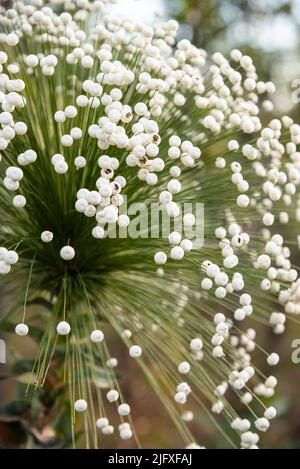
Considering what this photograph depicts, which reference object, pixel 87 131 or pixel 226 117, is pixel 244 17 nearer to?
pixel 226 117

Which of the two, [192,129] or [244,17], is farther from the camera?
[244,17]

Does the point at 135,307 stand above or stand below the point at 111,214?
below

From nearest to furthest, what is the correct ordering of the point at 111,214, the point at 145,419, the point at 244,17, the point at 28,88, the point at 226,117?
the point at 111,214 → the point at 28,88 → the point at 226,117 → the point at 244,17 → the point at 145,419

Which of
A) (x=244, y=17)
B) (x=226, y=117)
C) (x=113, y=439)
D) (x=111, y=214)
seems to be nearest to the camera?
(x=111, y=214)

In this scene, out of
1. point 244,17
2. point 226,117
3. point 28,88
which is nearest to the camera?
point 28,88

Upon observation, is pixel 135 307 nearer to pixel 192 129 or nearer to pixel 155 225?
pixel 155 225

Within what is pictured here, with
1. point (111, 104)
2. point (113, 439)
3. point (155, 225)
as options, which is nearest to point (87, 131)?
point (111, 104)
